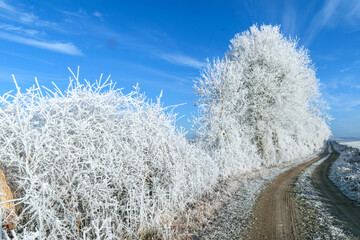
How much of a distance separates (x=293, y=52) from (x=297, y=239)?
22.5 m

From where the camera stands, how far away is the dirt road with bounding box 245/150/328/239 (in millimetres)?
5180

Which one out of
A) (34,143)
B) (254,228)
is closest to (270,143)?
(254,228)

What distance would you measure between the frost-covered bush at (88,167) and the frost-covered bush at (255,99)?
7.60 metres

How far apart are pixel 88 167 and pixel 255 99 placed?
17.1 m

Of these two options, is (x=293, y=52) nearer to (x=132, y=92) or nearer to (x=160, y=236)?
(x=132, y=92)

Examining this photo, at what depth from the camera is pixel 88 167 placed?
5207 millimetres

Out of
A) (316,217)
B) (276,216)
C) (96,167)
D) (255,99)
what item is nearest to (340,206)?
Answer: (316,217)

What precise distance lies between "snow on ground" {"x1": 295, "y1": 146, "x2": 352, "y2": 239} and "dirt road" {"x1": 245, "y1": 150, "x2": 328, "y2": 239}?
228mm

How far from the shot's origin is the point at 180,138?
8.69 m

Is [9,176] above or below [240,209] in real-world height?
above

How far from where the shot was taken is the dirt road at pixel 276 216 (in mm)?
5180

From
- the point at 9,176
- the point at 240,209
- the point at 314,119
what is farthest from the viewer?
the point at 314,119

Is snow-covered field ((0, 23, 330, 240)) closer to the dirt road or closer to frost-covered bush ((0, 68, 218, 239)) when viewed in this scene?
frost-covered bush ((0, 68, 218, 239))

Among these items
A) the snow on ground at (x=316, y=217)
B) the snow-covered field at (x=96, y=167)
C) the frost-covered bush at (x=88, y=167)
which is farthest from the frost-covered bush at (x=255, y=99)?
the frost-covered bush at (x=88, y=167)
